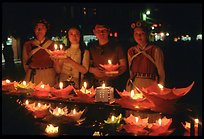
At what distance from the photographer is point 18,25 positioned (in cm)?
859

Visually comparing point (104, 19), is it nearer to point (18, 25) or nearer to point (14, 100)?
point (14, 100)

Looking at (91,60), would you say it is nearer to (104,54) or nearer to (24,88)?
(104,54)

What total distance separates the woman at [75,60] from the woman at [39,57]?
0.59 ft

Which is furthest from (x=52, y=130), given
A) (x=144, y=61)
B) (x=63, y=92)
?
(x=144, y=61)

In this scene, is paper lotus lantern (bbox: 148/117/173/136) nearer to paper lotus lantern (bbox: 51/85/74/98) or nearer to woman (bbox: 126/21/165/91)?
paper lotus lantern (bbox: 51/85/74/98)

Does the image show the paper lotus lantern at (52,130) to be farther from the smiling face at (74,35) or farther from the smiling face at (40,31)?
the smiling face at (40,31)

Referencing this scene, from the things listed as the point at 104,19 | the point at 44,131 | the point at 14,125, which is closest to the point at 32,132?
the point at 44,131

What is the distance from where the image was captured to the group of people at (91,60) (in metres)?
5.11

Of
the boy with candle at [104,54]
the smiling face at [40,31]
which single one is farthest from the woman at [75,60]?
the smiling face at [40,31]

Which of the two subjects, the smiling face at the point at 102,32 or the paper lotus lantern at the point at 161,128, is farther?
the smiling face at the point at 102,32

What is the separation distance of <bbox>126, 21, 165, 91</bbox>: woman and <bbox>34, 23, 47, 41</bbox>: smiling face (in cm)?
158

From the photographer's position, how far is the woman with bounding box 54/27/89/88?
5.52 metres

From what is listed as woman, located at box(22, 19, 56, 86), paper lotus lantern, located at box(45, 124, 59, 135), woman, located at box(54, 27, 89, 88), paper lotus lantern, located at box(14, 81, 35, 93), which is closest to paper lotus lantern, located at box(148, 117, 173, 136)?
paper lotus lantern, located at box(45, 124, 59, 135)

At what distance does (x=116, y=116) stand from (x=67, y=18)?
14.6 feet
